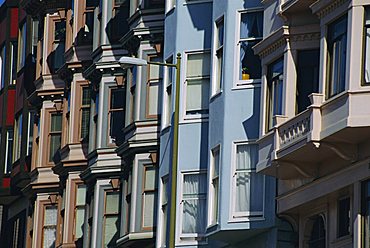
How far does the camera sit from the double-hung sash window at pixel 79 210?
61.7 m

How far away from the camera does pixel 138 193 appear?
180 ft

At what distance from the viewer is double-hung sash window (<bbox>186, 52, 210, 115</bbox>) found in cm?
5056

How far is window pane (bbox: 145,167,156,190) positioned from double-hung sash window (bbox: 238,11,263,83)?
26.6ft

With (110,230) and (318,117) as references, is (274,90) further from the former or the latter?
(110,230)

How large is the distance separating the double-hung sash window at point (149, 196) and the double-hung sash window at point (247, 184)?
7612 millimetres

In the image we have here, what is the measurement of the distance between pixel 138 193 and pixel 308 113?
586 inches

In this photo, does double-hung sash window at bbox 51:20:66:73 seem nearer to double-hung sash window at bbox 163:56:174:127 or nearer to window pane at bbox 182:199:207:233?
double-hung sash window at bbox 163:56:174:127

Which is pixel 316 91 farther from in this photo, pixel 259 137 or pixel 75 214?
pixel 75 214

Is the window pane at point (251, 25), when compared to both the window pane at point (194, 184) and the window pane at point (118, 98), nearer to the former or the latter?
the window pane at point (194, 184)

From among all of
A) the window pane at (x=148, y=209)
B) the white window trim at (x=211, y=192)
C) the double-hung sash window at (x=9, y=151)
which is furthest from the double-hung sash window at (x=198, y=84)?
the double-hung sash window at (x=9, y=151)

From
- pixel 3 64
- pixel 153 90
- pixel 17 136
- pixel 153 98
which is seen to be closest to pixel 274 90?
pixel 153 98

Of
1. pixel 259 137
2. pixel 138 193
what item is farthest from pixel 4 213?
pixel 259 137

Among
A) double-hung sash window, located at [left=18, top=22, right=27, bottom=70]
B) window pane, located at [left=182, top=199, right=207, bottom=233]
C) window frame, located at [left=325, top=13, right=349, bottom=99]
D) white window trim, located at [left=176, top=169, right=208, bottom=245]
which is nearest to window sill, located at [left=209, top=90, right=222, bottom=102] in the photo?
white window trim, located at [left=176, top=169, right=208, bottom=245]

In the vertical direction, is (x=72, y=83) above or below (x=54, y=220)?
above
